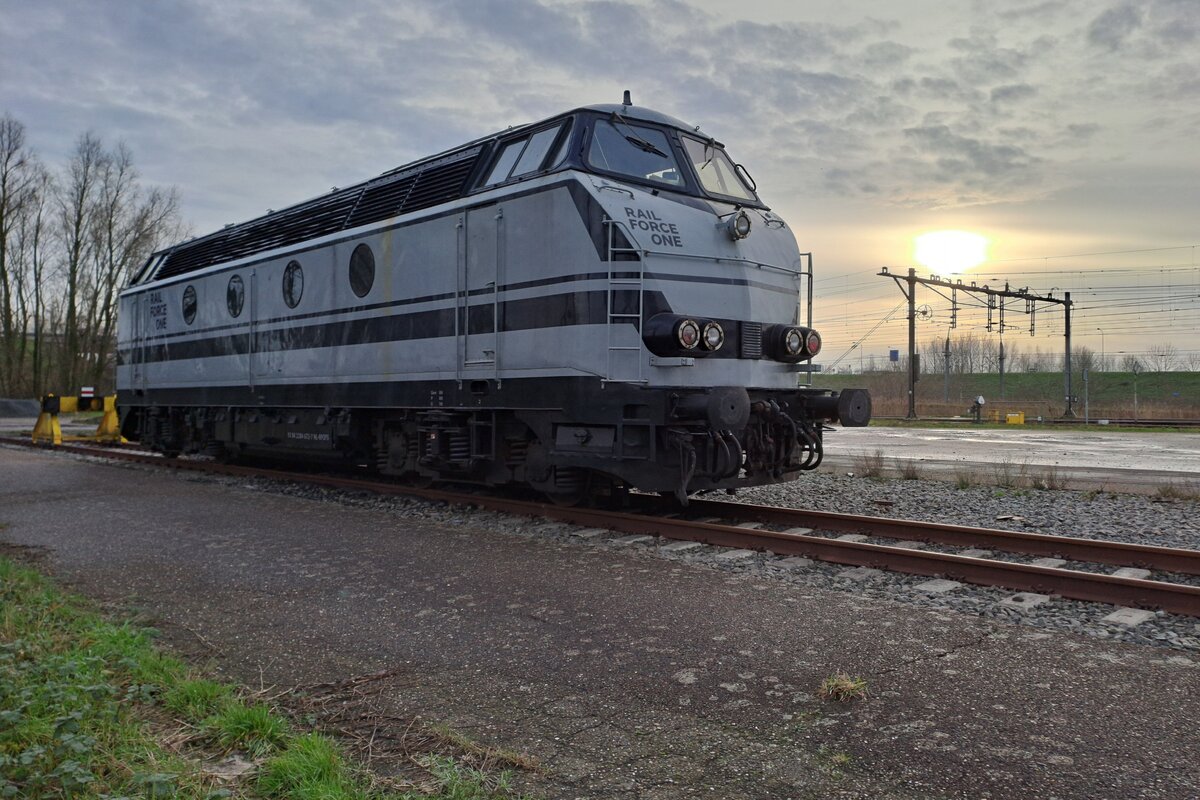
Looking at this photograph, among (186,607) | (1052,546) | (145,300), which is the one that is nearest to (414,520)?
(186,607)

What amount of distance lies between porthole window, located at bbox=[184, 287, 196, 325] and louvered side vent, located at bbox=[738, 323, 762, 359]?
10.8 meters

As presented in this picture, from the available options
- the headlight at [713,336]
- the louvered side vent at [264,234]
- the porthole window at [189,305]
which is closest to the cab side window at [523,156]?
the headlight at [713,336]

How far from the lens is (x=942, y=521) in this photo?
30.6 feet

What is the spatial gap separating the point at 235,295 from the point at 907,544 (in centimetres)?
1087

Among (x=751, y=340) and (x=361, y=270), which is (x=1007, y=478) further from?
(x=361, y=270)

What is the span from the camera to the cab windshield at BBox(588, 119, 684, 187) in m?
8.46

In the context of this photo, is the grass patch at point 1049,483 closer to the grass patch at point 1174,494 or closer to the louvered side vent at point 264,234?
the grass patch at point 1174,494

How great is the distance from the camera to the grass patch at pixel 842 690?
4.04m

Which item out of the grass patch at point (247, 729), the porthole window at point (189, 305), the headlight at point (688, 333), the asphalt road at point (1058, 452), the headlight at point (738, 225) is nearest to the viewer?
the grass patch at point (247, 729)

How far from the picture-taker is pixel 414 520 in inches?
369

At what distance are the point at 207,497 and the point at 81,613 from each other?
626 cm

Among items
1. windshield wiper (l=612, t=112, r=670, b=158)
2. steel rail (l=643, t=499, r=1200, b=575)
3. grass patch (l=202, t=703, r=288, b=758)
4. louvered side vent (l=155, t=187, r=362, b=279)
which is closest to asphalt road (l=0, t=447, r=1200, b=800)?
grass patch (l=202, t=703, r=288, b=758)

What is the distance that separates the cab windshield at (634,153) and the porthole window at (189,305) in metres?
9.71

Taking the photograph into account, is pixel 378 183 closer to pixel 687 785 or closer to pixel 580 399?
pixel 580 399
